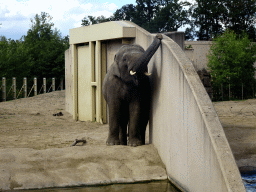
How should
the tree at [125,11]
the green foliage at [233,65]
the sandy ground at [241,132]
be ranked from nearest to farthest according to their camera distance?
the sandy ground at [241,132], the green foliage at [233,65], the tree at [125,11]

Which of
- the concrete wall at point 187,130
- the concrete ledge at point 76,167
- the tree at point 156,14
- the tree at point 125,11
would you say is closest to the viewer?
the concrete wall at point 187,130

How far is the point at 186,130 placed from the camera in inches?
176

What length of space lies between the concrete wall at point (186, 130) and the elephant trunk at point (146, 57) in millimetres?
119

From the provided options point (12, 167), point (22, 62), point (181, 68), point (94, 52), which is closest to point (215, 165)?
point (181, 68)

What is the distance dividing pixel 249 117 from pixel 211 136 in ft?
28.8

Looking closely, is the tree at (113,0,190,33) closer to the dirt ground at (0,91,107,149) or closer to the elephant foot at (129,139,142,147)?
the dirt ground at (0,91,107,149)

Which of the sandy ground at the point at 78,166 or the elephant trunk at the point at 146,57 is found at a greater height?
the elephant trunk at the point at 146,57

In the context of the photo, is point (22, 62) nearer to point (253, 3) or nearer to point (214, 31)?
point (214, 31)

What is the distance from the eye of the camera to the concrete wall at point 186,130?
363 cm

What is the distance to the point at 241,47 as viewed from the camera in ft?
69.0

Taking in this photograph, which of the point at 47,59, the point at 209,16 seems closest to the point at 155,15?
the point at 209,16

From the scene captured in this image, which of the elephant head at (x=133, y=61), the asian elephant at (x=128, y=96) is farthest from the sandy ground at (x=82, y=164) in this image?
the elephant head at (x=133, y=61)

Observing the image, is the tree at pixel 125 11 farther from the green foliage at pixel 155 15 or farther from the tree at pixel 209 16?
the tree at pixel 209 16

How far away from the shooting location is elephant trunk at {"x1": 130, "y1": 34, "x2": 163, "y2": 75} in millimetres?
5613
